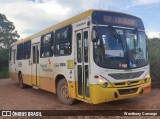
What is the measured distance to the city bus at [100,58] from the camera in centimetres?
778

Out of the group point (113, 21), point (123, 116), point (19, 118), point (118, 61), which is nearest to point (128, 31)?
point (113, 21)

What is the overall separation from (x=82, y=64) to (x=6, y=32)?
40.6 metres

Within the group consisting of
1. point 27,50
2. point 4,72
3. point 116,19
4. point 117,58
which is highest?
point 116,19

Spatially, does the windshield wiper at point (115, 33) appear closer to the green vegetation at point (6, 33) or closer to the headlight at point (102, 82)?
the headlight at point (102, 82)

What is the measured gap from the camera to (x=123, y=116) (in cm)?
772

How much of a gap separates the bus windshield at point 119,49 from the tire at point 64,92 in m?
2.27

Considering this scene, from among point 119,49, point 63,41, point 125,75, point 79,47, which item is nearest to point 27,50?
point 63,41

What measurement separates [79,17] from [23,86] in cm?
837

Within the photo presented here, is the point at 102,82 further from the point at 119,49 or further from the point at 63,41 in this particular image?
the point at 63,41

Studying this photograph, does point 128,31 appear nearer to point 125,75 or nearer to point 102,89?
point 125,75

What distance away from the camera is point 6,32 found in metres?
46.4

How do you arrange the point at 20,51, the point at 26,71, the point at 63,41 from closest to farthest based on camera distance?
the point at 63,41 < the point at 26,71 < the point at 20,51

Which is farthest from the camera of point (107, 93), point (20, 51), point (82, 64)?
point (20, 51)

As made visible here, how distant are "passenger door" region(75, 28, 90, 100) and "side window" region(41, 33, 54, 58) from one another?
2.34 m
